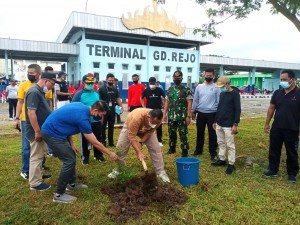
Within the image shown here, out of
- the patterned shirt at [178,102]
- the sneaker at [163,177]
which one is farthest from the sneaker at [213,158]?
the sneaker at [163,177]

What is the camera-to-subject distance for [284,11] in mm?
6062

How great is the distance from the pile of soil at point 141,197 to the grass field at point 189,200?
0.31 feet

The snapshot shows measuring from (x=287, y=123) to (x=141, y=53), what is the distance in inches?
892

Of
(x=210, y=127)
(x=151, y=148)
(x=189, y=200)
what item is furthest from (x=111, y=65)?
(x=189, y=200)

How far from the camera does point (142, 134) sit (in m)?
4.32

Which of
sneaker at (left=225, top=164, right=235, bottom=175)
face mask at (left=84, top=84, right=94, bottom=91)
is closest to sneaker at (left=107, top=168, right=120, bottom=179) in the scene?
face mask at (left=84, top=84, right=94, bottom=91)

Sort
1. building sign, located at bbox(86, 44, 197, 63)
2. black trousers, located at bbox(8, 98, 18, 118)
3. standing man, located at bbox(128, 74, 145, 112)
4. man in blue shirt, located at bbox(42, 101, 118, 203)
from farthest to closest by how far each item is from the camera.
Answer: building sign, located at bbox(86, 44, 197, 63) → black trousers, located at bbox(8, 98, 18, 118) → standing man, located at bbox(128, 74, 145, 112) → man in blue shirt, located at bbox(42, 101, 118, 203)

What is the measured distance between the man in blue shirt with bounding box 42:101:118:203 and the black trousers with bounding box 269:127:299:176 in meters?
2.94

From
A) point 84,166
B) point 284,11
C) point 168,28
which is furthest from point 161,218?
point 168,28

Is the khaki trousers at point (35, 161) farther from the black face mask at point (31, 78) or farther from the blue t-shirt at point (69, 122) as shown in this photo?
the black face mask at point (31, 78)

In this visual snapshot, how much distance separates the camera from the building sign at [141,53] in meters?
23.9

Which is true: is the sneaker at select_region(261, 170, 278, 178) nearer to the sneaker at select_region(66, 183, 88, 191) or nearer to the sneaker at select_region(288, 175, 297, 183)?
the sneaker at select_region(288, 175, 297, 183)

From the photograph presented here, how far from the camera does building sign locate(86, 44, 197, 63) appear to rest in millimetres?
23938

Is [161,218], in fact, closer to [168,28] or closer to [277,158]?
[277,158]
